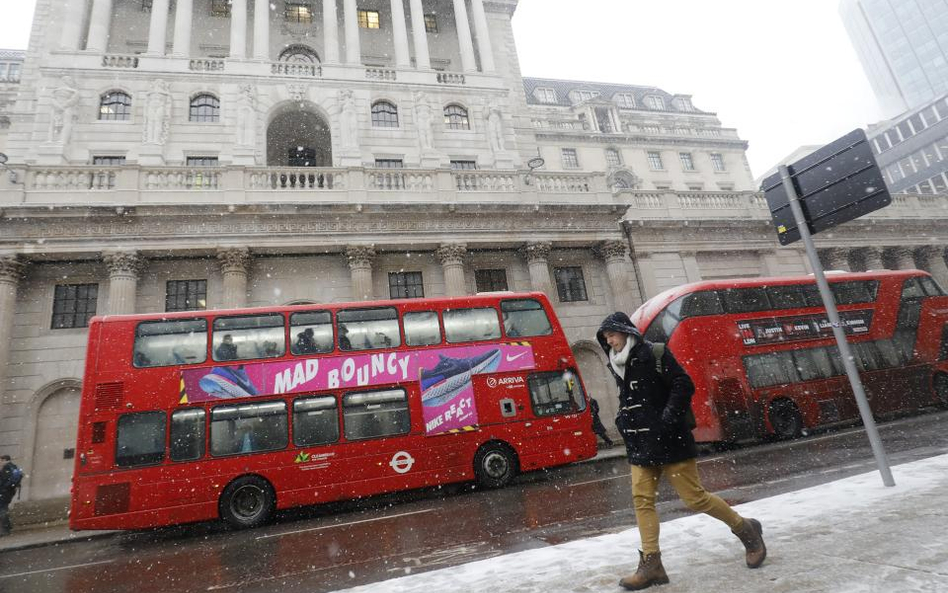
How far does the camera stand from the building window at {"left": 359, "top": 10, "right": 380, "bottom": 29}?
82.9 ft

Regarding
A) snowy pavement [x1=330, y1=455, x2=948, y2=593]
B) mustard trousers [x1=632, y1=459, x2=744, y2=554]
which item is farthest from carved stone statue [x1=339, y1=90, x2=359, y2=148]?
mustard trousers [x1=632, y1=459, x2=744, y2=554]

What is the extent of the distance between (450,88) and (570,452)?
61.0ft

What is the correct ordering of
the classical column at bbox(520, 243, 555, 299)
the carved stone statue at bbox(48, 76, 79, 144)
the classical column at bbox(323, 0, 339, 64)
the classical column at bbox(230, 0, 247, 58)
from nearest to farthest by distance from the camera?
the carved stone statue at bbox(48, 76, 79, 144), the classical column at bbox(520, 243, 555, 299), the classical column at bbox(230, 0, 247, 58), the classical column at bbox(323, 0, 339, 64)

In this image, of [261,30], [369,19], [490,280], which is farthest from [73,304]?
[369,19]

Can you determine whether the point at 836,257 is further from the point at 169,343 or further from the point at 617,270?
the point at 169,343

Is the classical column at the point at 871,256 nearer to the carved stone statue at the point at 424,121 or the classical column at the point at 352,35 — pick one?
the carved stone statue at the point at 424,121

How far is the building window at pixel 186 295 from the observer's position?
52.3 feet

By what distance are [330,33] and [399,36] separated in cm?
338

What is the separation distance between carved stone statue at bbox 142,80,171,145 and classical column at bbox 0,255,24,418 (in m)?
6.49

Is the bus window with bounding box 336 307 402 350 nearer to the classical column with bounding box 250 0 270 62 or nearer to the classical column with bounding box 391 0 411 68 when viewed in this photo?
the classical column with bounding box 250 0 270 62

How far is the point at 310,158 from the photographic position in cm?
2275

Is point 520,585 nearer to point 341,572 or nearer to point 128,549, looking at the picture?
point 341,572

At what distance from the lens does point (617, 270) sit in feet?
63.3

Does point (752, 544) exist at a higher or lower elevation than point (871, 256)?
lower
